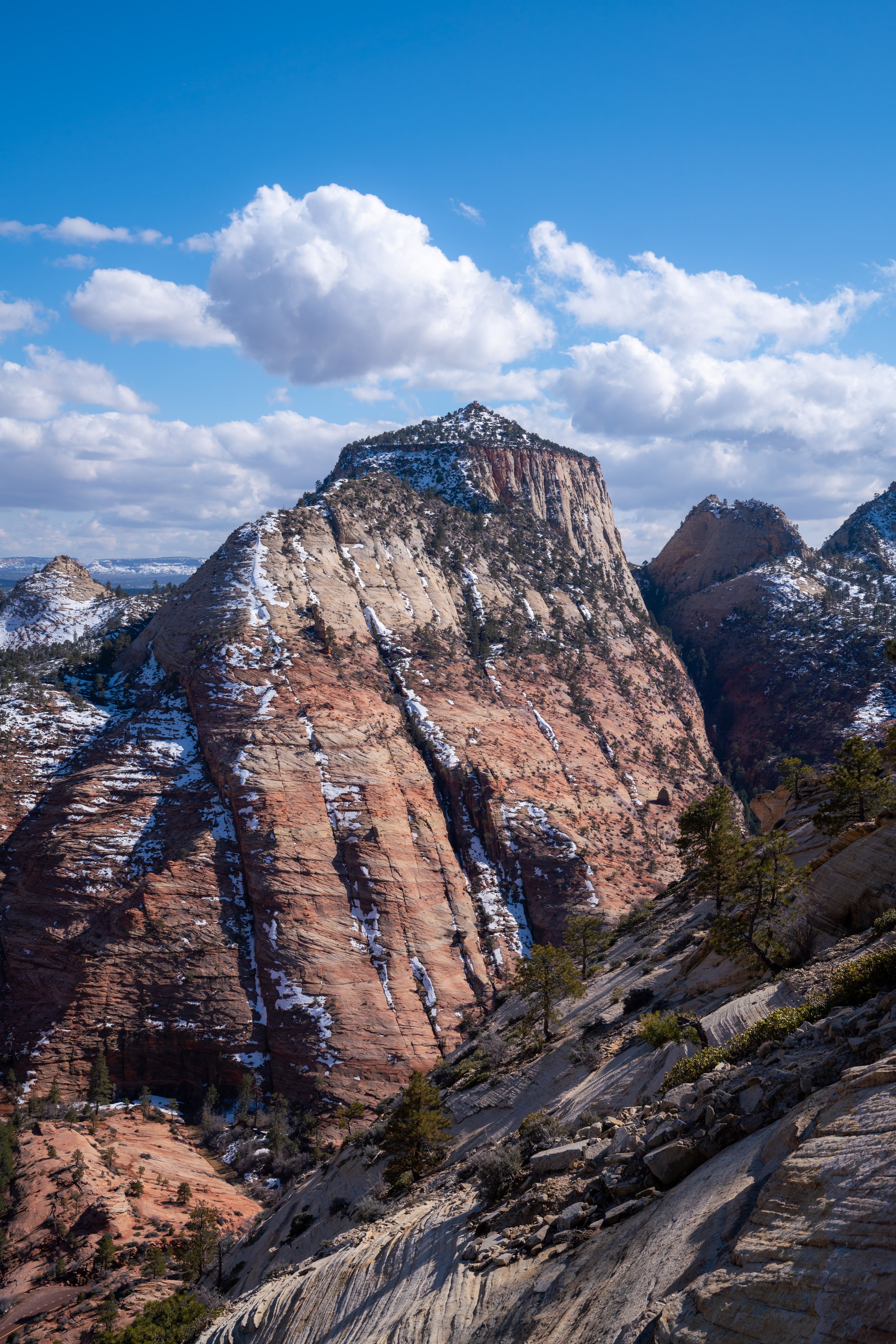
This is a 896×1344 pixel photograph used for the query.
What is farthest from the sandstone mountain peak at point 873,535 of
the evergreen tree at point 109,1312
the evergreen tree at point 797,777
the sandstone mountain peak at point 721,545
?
the evergreen tree at point 109,1312

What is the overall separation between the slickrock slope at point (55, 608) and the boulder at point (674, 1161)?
103635 mm

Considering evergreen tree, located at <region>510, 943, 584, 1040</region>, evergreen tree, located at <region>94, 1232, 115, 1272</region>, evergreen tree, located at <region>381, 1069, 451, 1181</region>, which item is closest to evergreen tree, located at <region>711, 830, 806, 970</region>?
evergreen tree, located at <region>510, 943, 584, 1040</region>

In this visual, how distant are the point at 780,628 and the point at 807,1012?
103 meters

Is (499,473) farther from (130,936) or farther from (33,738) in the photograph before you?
(130,936)

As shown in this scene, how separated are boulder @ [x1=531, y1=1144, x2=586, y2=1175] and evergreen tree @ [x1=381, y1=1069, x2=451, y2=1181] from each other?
453 inches

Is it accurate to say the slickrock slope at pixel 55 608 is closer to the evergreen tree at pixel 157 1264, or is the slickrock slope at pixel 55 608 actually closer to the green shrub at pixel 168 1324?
the evergreen tree at pixel 157 1264

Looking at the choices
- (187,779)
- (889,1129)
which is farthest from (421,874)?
(889,1129)

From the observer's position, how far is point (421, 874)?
201 feet

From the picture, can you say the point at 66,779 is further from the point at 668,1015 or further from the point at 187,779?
the point at 668,1015

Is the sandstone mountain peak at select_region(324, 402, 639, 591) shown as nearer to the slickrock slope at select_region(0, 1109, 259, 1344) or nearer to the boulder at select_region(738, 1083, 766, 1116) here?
the slickrock slope at select_region(0, 1109, 259, 1344)

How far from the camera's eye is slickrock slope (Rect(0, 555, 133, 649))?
108938 millimetres

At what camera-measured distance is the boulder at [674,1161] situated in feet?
39.1

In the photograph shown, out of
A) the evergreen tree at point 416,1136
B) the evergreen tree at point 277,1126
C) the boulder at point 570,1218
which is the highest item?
the boulder at point 570,1218

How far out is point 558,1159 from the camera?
15.4m
